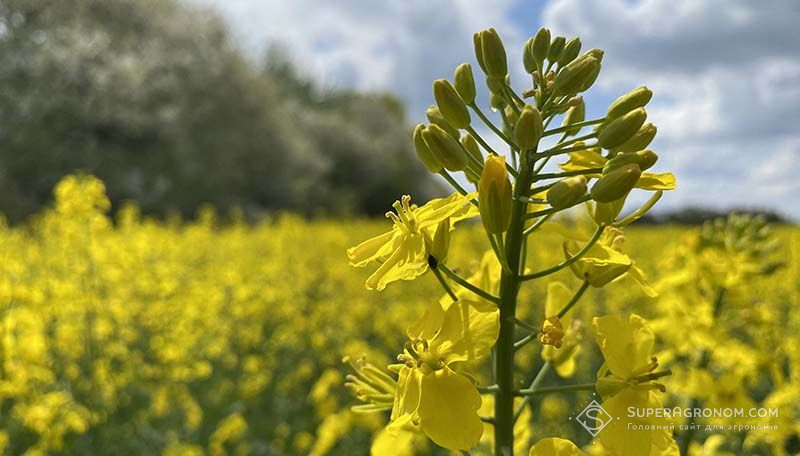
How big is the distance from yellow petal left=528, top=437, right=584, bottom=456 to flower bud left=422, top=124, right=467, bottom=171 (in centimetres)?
46

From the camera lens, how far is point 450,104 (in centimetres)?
116

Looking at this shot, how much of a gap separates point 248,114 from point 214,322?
18.8m

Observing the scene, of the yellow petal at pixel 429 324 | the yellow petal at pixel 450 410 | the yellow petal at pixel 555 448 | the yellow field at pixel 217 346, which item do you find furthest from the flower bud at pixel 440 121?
the yellow field at pixel 217 346

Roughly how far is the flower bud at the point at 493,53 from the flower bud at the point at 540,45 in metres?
0.05

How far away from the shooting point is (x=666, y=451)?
3.65ft

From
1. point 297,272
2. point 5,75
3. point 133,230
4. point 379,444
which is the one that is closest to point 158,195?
point 5,75

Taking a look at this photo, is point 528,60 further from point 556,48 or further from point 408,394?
point 408,394

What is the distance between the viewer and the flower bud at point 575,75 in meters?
1.14

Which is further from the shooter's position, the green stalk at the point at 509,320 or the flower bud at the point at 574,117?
the flower bud at the point at 574,117

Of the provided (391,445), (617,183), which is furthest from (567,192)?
(391,445)

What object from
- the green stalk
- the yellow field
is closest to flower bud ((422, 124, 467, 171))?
the green stalk

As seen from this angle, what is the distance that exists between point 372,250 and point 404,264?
96 millimetres

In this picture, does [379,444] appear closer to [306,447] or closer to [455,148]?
[455,148]

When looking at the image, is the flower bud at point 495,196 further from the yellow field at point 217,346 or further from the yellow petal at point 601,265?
the yellow field at point 217,346
